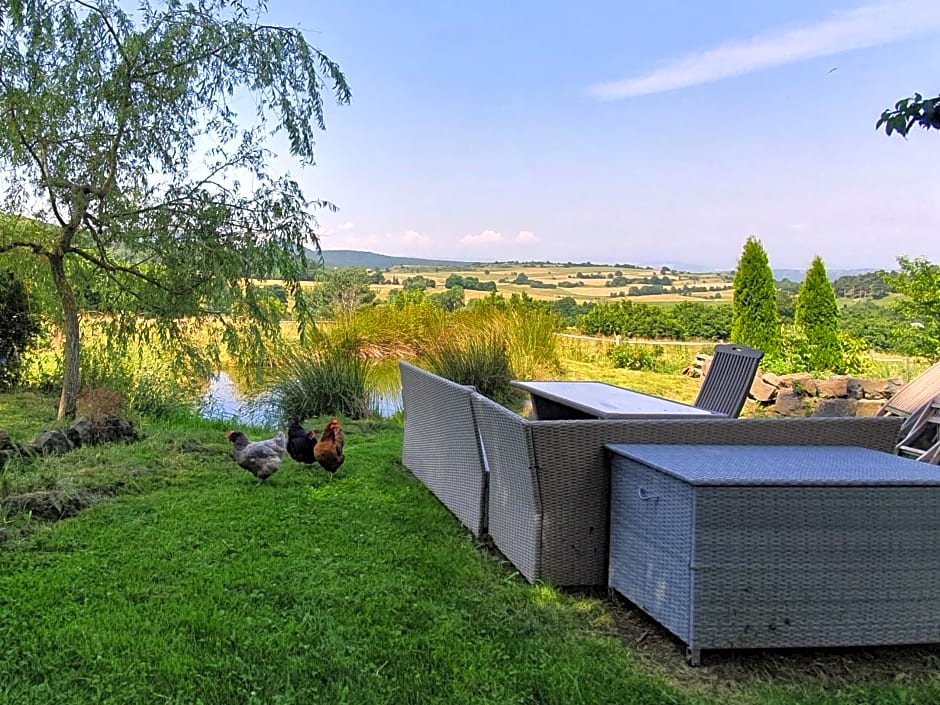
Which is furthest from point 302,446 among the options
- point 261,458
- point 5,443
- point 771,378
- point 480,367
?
point 771,378

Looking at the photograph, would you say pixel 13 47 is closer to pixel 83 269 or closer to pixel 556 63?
pixel 83 269

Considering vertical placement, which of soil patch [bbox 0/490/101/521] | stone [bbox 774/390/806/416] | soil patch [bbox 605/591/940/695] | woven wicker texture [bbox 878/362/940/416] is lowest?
stone [bbox 774/390/806/416]

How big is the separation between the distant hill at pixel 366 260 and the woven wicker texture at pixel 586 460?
156 inches

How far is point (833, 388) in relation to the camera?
8203 mm

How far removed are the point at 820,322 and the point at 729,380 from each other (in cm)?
538

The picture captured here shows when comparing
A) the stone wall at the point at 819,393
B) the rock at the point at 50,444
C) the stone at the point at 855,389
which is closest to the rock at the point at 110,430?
the rock at the point at 50,444

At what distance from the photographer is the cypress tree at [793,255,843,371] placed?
9.13 metres

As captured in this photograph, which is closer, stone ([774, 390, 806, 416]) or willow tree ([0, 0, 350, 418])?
willow tree ([0, 0, 350, 418])

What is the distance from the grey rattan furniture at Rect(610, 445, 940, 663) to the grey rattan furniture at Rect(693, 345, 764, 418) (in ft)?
6.84

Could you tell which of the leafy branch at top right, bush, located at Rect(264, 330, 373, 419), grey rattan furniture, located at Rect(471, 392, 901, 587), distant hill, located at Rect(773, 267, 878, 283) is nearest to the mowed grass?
grey rattan furniture, located at Rect(471, 392, 901, 587)

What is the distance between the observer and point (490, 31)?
424 inches

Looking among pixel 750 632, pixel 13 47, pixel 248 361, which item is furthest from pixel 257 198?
pixel 750 632

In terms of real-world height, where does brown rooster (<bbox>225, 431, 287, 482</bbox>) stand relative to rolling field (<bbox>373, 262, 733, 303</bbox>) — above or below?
below

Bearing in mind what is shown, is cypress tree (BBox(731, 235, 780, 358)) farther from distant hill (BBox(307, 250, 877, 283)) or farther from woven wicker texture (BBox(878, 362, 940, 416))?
woven wicker texture (BBox(878, 362, 940, 416))
